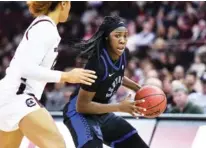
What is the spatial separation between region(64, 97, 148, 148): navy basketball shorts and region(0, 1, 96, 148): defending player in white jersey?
477 millimetres

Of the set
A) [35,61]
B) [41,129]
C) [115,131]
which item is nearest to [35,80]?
[35,61]

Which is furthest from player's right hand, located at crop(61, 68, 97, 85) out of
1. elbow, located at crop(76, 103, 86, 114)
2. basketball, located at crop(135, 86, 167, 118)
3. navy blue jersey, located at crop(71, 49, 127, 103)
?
basketball, located at crop(135, 86, 167, 118)

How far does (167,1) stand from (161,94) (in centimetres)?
689

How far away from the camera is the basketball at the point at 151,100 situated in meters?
4.65

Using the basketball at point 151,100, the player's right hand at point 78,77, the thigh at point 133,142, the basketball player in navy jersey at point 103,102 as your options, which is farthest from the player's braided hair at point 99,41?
the thigh at point 133,142

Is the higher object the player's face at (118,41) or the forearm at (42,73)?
the player's face at (118,41)

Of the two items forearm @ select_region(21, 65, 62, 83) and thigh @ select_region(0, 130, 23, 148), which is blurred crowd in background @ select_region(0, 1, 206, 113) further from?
forearm @ select_region(21, 65, 62, 83)

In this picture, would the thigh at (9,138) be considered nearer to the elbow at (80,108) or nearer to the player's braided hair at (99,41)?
the elbow at (80,108)

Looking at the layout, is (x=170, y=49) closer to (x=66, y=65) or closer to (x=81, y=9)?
(x=66, y=65)

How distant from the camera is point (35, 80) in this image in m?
4.15

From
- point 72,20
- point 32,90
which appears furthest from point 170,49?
point 32,90

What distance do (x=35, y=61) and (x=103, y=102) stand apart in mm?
893

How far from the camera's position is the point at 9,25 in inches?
482

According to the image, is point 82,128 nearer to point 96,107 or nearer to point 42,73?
point 96,107
